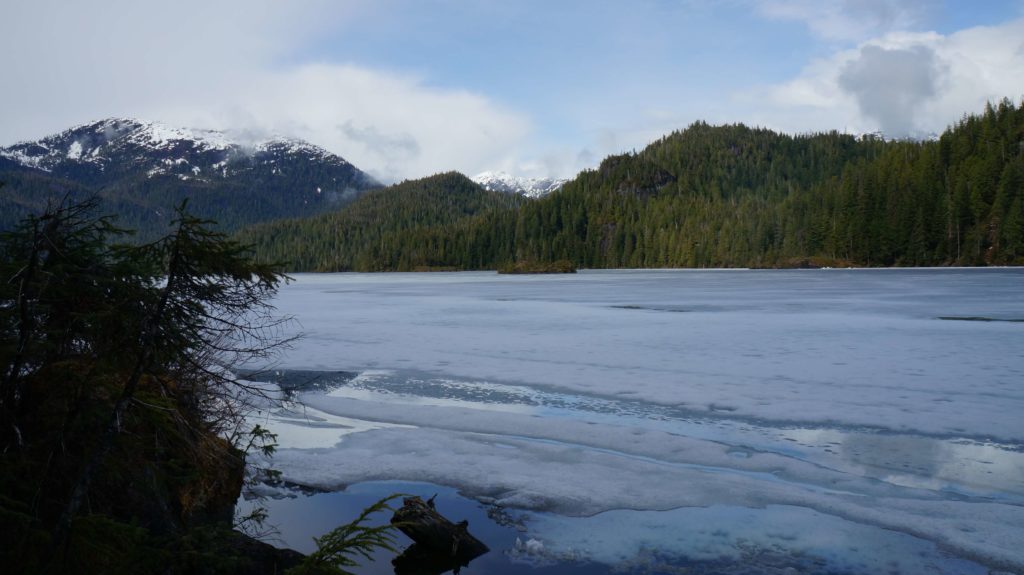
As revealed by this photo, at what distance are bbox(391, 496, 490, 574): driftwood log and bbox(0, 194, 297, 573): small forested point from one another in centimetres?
201

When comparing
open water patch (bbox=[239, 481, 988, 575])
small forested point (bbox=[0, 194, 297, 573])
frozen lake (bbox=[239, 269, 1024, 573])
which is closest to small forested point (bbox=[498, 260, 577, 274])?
frozen lake (bbox=[239, 269, 1024, 573])

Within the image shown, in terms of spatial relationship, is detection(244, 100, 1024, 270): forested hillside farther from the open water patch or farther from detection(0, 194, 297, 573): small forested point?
detection(0, 194, 297, 573): small forested point

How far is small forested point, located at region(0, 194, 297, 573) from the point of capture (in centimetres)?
323

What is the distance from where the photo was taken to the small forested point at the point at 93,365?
3230mm

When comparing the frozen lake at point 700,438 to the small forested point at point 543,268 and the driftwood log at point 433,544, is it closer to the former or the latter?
the driftwood log at point 433,544

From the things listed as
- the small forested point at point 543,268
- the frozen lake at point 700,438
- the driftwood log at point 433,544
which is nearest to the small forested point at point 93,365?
the driftwood log at point 433,544

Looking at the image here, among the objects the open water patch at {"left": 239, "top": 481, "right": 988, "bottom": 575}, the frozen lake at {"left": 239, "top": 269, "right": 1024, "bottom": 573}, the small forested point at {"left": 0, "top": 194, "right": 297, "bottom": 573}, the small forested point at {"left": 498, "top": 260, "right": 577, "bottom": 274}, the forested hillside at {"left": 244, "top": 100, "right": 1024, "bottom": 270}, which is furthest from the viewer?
the small forested point at {"left": 498, "top": 260, "right": 577, "bottom": 274}

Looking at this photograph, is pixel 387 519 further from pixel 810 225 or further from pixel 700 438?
pixel 810 225

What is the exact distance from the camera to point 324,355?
57.7 feet

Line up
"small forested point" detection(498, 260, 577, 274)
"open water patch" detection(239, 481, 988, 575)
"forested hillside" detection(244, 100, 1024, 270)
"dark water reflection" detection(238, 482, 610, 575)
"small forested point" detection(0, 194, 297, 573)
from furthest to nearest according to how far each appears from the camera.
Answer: "small forested point" detection(498, 260, 577, 274) < "forested hillside" detection(244, 100, 1024, 270) < "dark water reflection" detection(238, 482, 610, 575) < "open water patch" detection(239, 481, 988, 575) < "small forested point" detection(0, 194, 297, 573)

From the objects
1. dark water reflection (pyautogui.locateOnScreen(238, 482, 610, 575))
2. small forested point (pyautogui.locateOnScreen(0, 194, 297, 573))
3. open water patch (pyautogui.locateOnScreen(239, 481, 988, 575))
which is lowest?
dark water reflection (pyautogui.locateOnScreen(238, 482, 610, 575))

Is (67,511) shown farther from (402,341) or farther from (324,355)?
(402,341)

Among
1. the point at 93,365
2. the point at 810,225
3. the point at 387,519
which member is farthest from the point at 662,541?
the point at 810,225

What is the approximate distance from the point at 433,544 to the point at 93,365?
3.57 metres
